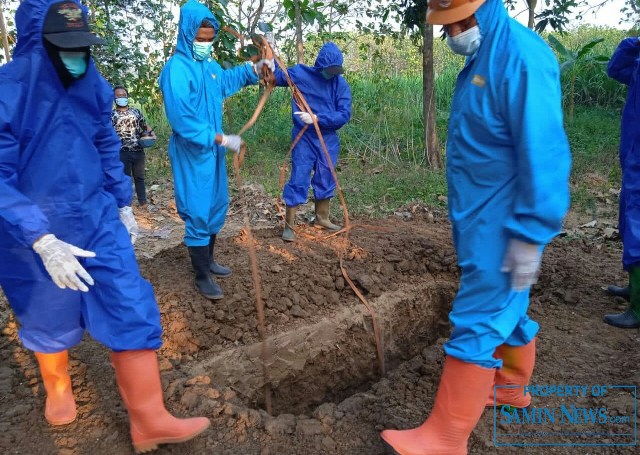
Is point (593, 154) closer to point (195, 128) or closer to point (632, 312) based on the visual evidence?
point (632, 312)

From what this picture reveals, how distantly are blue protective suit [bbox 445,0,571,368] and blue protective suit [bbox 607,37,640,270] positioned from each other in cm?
168

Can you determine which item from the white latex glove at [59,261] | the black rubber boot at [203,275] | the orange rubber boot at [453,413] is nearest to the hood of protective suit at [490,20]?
the orange rubber boot at [453,413]

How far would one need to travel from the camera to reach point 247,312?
12.3ft

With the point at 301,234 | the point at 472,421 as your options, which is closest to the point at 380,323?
the point at 301,234

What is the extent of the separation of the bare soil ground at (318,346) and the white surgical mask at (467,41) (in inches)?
70.1

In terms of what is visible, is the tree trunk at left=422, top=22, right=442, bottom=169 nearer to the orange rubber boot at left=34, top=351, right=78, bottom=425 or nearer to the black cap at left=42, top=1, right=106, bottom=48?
the black cap at left=42, top=1, right=106, bottom=48

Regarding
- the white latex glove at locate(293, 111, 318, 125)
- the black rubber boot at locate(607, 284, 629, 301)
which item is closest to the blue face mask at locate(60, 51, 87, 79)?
A: the white latex glove at locate(293, 111, 318, 125)

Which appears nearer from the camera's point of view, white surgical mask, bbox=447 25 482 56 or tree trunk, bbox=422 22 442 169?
white surgical mask, bbox=447 25 482 56

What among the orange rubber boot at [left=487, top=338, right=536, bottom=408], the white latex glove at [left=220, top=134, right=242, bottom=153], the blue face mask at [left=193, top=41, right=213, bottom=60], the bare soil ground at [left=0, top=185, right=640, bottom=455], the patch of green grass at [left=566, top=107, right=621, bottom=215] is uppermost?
the blue face mask at [left=193, top=41, right=213, bottom=60]

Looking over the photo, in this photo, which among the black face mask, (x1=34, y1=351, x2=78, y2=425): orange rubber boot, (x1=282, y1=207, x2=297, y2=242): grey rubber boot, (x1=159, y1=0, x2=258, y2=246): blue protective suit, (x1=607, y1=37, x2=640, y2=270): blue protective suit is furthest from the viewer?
(x1=282, y1=207, x2=297, y2=242): grey rubber boot

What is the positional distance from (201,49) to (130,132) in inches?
147

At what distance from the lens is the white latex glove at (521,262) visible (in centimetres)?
181

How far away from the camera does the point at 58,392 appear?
2.49 m

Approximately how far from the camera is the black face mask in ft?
6.64
